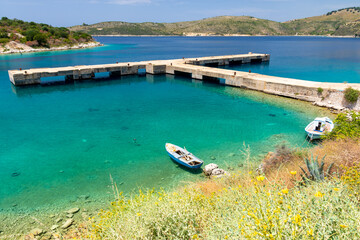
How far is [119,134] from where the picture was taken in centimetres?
1697

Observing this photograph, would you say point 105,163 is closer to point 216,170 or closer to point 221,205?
point 216,170

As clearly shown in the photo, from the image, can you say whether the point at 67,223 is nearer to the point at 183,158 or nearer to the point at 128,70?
the point at 183,158

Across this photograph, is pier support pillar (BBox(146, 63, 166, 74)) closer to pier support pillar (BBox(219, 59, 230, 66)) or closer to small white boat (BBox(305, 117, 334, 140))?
pier support pillar (BBox(219, 59, 230, 66))

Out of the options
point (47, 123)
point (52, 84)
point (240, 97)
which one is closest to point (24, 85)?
point (52, 84)

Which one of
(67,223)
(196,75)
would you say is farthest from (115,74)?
(67,223)

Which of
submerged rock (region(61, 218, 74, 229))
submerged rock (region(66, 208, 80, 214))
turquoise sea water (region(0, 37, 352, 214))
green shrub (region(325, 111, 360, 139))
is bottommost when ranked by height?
submerged rock (region(66, 208, 80, 214))

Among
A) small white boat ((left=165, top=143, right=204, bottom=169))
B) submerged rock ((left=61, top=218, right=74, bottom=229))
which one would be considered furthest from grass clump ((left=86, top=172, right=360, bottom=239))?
small white boat ((left=165, top=143, right=204, bottom=169))

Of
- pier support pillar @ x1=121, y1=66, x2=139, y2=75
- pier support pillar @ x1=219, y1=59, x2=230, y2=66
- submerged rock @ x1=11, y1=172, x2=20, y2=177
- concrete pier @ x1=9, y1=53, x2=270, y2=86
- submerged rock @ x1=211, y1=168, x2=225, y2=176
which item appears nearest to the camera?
submerged rock @ x1=211, y1=168, x2=225, y2=176

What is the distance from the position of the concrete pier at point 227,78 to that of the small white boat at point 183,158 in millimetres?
15318

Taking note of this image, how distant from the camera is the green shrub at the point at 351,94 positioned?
19891 millimetres

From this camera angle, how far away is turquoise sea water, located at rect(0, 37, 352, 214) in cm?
1169

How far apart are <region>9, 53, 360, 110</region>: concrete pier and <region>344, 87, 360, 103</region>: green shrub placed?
326 mm

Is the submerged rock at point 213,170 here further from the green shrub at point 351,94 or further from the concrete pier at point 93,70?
the concrete pier at point 93,70

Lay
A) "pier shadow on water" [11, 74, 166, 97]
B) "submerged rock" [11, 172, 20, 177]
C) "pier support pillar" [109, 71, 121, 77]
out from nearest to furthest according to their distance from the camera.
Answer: "submerged rock" [11, 172, 20, 177] < "pier shadow on water" [11, 74, 166, 97] < "pier support pillar" [109, 71, 121, 77]
